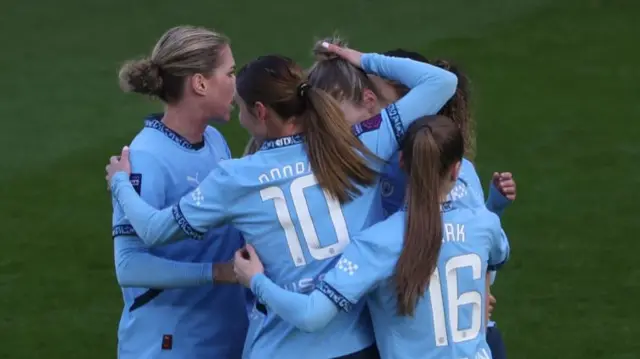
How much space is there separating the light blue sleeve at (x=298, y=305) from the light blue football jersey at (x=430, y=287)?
0.03 meters

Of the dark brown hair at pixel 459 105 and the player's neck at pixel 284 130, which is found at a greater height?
the player's neck at pixel 284 130

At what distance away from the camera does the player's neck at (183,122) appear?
353 centimetres

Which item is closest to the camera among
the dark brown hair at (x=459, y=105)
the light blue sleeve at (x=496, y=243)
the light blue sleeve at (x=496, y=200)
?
the light blue sleeve at (x=496, y=243)

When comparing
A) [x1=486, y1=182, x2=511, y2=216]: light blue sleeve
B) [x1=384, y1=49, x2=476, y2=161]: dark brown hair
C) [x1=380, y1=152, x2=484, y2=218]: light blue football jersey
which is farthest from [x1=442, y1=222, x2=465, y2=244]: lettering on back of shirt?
[x1=486, y1=182, x2=511, y2=216]: light blue sleeve

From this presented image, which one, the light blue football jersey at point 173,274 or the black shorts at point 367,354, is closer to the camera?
the black shorts at point 367,354

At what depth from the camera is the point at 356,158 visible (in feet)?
10.3

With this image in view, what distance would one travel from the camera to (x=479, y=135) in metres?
9.16

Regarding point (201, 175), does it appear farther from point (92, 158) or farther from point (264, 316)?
point (92, 158)

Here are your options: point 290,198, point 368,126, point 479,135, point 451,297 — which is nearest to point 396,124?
point 368,126

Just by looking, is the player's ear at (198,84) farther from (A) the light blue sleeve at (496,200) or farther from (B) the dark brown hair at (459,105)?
(A) the light blue sleeve at (496,200)

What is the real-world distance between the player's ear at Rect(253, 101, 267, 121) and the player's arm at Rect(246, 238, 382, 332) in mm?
439

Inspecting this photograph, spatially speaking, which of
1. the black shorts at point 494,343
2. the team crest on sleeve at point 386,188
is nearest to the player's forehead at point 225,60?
the team crest on sleeve at point 386,188

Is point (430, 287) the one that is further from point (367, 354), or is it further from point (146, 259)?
point (146, 259)

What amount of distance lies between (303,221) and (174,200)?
548mm
